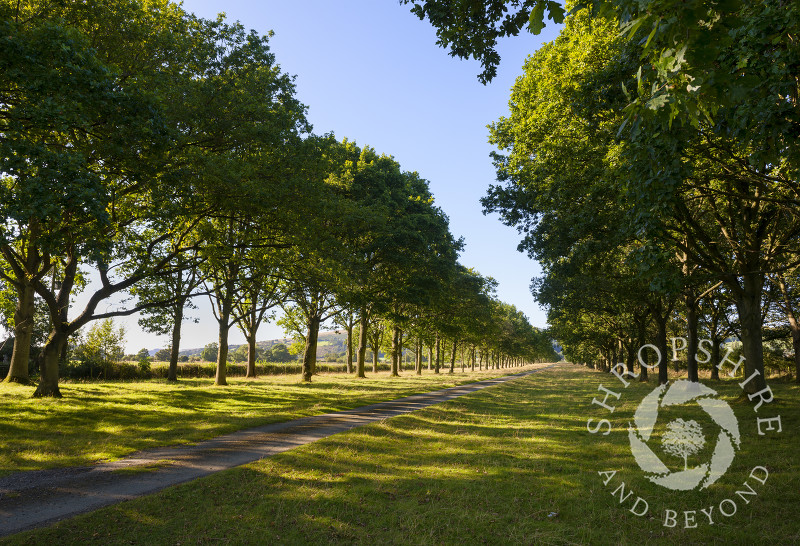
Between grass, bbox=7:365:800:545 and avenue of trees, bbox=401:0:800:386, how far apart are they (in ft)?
14.2

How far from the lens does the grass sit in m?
5.68

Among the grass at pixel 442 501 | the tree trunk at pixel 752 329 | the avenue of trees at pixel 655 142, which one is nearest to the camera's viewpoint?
the avenue of trees at pixel 655 142

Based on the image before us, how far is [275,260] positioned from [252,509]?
16964mm

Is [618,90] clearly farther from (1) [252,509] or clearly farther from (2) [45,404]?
(2) [45,404]

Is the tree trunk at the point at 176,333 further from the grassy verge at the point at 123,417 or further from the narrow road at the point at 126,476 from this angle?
the narrow road at the point at 126,476

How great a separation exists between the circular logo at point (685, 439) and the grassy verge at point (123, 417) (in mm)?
11482

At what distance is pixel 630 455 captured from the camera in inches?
387

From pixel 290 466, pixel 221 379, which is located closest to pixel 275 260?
pixel 221 379

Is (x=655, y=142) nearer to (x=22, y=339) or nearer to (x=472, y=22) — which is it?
(x=472, y=22)

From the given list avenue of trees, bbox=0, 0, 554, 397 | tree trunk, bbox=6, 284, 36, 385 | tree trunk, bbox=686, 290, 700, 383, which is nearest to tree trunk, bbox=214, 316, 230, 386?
avenue of trees, bbox=0, 0, 554, 397

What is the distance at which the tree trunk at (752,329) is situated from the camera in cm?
1523

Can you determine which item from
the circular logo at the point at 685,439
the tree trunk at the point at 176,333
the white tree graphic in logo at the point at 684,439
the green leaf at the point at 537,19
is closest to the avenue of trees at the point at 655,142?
the green leaf at the point at 537,19

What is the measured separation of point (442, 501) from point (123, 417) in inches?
517
